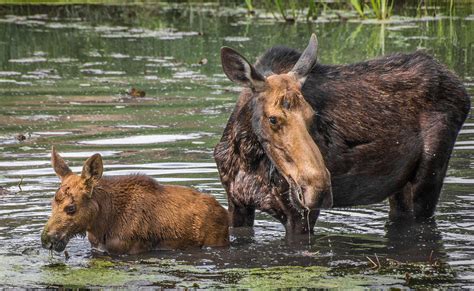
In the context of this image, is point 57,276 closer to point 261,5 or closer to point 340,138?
point 340,138

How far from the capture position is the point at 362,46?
23.6 m

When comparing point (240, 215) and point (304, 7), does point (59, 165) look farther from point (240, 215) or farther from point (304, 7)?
point (304, 7)

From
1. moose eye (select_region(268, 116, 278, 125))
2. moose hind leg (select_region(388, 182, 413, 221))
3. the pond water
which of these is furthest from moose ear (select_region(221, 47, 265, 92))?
moose hind leg (select_region(388, 182, 413, 221))

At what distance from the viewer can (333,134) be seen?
1016 cm

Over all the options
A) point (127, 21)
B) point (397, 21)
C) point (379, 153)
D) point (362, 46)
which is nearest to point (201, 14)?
point (127, 21)

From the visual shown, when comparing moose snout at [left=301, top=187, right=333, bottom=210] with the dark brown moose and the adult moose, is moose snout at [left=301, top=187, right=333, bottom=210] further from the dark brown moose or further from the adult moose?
the dark brown moose

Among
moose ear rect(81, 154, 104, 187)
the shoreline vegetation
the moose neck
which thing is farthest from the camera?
the shoreline vegetation

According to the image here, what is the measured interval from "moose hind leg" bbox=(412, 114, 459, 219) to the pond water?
0.24m

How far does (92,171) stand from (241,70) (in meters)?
1.42

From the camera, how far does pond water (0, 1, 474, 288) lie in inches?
353

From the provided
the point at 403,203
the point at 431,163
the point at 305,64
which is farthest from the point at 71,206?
the point at 403,203

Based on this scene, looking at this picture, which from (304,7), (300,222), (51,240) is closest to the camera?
(51,240)

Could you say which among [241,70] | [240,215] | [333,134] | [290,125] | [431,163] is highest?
[241,70]

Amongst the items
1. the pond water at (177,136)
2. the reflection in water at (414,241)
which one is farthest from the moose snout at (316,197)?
the reflection in water at (414,241)
